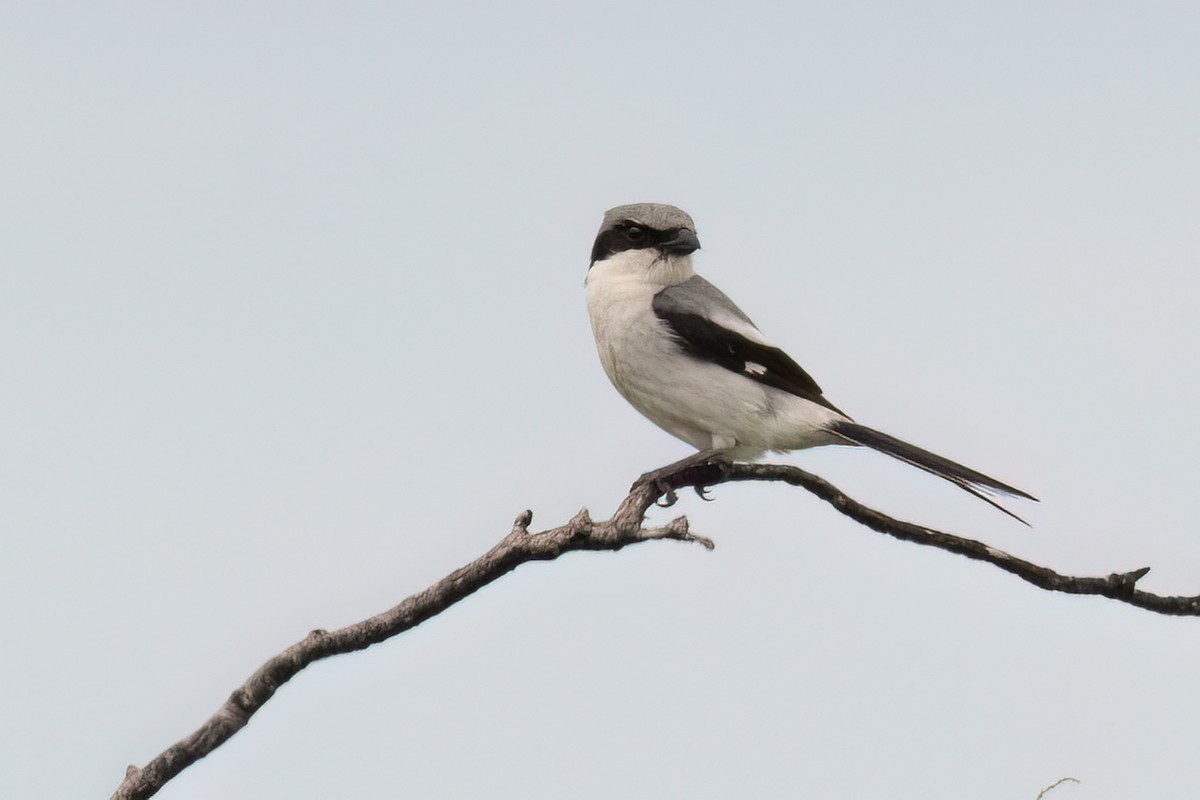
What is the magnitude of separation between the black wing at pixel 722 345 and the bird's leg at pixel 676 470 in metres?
0.39

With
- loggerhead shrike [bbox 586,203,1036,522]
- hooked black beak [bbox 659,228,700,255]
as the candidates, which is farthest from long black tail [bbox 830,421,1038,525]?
hooked black beak [bbox 659,228,700,255]

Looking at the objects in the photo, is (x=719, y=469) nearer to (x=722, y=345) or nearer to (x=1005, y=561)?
(x=722, y=345)

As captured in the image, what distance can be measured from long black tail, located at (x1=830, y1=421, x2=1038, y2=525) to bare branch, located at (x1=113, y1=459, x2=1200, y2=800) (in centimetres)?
47

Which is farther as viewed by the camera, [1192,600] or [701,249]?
[701,249]

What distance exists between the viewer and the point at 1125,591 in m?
4.15

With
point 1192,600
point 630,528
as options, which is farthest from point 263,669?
point 1192,600

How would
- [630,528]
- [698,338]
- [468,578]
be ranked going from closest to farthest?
[468,578] < [630,528] < [698,338]

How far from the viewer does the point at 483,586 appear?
401 cm

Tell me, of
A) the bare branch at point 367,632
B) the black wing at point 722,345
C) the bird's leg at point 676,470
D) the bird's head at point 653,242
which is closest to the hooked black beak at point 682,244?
the bird's head at point 653,242

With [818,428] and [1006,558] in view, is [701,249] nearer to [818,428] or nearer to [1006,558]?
[818,428]

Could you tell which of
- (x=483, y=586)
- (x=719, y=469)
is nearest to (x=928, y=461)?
(x=719, y=469)

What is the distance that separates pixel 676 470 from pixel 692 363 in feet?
1.68

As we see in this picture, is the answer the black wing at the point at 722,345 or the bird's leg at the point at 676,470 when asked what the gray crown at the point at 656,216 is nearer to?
the black wing at the point at 722,345

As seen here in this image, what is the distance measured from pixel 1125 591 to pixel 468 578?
204cm
